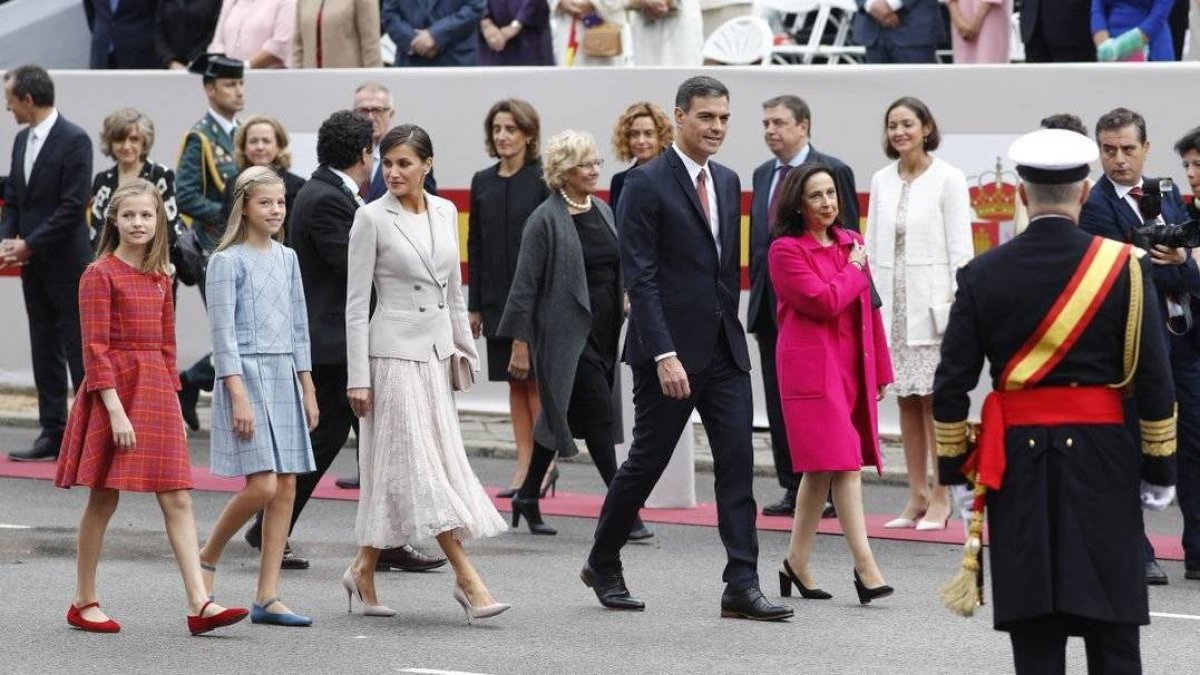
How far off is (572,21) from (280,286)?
6.88 meters

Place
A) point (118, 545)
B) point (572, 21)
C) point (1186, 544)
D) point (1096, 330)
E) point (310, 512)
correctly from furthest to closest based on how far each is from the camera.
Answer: point (572, 21), point (310, 512), point (118, 545), point (1186, 544), point (1096, 330)

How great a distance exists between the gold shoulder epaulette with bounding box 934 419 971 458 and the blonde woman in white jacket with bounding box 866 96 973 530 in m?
4.88

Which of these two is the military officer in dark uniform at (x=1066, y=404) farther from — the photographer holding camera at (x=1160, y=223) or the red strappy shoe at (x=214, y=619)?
the photographer holding camera at (x=1160, y=223)

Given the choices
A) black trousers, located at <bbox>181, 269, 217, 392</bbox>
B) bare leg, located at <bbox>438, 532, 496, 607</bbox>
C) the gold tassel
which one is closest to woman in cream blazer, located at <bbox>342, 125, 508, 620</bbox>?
bare leg, located at <bbox>438, 532, 496, 607</bbox>

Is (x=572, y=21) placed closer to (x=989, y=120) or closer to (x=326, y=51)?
(x=326, y=51)

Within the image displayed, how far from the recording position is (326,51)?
50.4ft

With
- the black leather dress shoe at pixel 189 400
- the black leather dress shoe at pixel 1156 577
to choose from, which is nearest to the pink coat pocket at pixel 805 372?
the black leather dress shoe at pixel 1156 577

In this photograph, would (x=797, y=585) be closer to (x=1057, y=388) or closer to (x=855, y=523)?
(x=855, y=523)

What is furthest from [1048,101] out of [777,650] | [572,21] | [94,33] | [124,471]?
[94,33]

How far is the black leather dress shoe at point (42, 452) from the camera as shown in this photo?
13281 millimetres

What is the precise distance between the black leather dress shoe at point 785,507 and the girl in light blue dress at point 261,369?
350cm

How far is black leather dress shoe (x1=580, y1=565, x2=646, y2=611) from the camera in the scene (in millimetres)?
8938

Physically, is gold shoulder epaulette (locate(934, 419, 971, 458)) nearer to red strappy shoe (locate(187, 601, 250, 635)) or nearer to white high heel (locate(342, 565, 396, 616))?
red strappy shoe (locate(187, 601, 250, 635))

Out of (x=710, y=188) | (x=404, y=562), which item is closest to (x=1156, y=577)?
(x=710, y=188)
